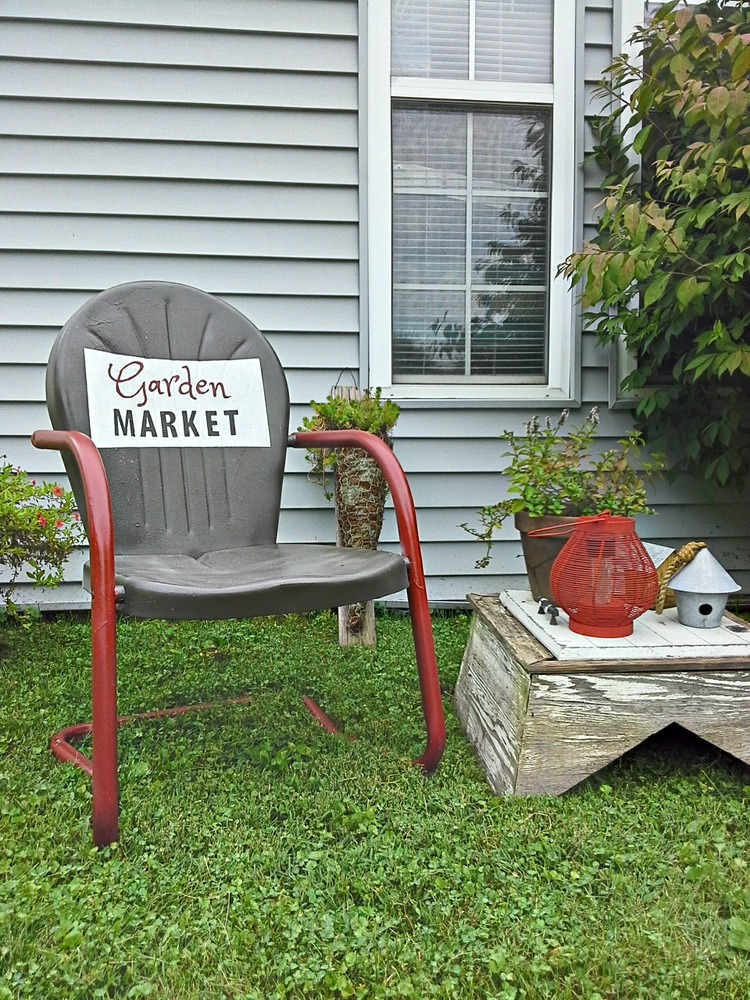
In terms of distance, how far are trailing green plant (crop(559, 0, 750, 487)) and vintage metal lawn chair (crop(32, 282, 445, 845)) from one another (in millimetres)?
879

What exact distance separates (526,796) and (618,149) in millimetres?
2117

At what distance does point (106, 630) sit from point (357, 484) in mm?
1165

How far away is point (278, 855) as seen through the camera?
1216mm

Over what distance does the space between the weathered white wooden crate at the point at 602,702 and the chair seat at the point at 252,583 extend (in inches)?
12.4

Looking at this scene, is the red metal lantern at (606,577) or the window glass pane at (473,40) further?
the window glass pane at (473,40)

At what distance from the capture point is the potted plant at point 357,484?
2.24 metres

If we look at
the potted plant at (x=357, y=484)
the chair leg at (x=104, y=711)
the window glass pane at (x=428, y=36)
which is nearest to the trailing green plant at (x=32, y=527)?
the potted plant at (x=357, y=484)

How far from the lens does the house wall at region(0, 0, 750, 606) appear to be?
242 cm

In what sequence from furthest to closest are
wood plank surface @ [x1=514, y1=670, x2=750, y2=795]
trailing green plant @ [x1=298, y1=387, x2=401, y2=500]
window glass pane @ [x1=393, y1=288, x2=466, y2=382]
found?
window glass pane @ [x1=393, y1=288, x2=466, y2=382] < trailing green plant @ [x1=298, y1=387, x2=401, y2=500] < wood plank surface @ [x1=514, y1=670, x2=750, y2=795]

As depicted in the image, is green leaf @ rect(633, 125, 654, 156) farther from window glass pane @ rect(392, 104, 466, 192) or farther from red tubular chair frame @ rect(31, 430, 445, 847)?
red tubular chair frame @ rect(31, 430, 445, 847)

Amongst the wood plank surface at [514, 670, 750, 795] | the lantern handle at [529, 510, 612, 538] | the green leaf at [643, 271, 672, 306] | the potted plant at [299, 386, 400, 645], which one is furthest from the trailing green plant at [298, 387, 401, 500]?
the wood plank surface at [514, 670, 750, 795]

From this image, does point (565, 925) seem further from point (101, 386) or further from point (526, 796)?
point (101, 386)

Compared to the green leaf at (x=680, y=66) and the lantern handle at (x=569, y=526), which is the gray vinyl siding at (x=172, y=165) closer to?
the green leaf at (x=680, y=66)

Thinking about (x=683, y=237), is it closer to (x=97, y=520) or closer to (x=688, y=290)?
(x=688, y=290)
